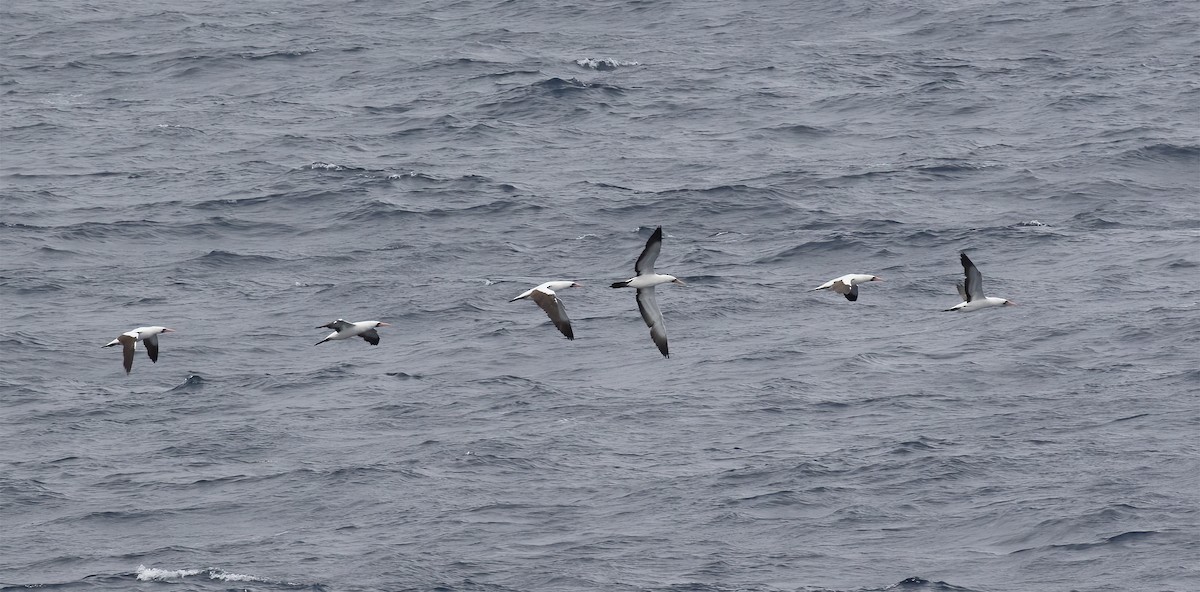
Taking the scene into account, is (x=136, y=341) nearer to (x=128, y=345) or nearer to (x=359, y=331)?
(x=128, y=345)

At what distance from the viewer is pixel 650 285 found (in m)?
39.9

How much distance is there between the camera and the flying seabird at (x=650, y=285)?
3797 cm

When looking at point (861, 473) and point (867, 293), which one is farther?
point (867, 293)

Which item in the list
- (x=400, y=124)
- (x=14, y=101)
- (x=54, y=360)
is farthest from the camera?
(x=14, y=101)

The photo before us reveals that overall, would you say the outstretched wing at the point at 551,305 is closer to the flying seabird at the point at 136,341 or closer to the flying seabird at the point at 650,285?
the flying seabird at the point at 650,285

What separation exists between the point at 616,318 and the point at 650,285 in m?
16.7

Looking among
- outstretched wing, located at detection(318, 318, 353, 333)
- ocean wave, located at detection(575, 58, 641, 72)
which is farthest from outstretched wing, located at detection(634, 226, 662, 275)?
ocean wave, located at detection(575, 58, 641, 72)

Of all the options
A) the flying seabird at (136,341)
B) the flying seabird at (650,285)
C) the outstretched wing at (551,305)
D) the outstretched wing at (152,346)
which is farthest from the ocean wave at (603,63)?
the outstretched wing at (551,305)

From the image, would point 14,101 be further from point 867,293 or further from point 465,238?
point 867,293

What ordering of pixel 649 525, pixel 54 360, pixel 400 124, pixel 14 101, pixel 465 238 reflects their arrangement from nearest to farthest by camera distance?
1. pixel 649 525
2. pixel 54 360
3. pixel 465 238
4. pixel 400 124
5. pixel 14 101

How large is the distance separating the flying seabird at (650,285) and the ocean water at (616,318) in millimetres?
6453

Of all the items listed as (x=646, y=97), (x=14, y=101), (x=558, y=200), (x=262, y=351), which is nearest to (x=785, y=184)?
(x=558, y=200)

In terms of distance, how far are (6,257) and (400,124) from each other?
16945 millimetres

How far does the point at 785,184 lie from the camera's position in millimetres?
65312
